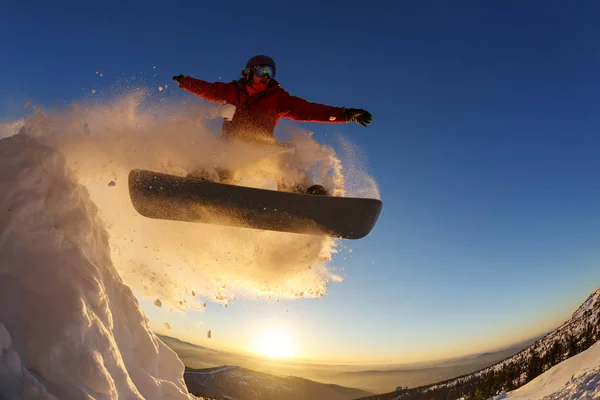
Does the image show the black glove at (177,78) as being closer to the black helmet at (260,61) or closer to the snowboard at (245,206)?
the black helmet at (260,61)

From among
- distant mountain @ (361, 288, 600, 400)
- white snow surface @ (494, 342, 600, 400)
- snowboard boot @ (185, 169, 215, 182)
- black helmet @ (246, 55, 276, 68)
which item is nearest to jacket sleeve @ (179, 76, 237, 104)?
black helmet @ (246, 55, 276, 68)

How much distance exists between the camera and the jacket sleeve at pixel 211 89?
7.50 meters

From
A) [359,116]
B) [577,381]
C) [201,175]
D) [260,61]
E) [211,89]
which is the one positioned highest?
[260,61]

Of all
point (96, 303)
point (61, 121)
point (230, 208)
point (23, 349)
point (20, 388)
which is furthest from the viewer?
point (230, 208)

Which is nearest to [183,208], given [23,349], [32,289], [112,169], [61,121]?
[112,169]

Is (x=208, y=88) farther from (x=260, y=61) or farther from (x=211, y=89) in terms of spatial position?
(x=260, y=61)

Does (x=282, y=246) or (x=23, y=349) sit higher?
(x=282, y=246)

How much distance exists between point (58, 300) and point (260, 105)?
502cm

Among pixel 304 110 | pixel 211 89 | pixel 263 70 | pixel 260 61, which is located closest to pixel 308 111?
pixel 304 110

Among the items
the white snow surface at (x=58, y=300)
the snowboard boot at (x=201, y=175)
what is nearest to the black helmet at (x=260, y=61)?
the snowboard boot at (x=201, y=175)

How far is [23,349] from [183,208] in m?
3.61

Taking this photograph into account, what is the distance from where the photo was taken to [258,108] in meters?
7.32

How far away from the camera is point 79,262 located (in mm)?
4020

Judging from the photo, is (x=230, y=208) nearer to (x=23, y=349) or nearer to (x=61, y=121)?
(x=61, y=121)
